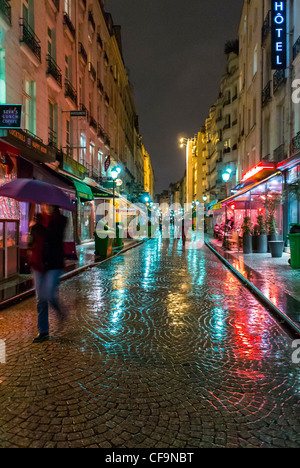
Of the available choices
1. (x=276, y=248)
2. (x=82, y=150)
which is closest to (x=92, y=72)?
(x=82, y=150)

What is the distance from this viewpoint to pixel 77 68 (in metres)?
22.4

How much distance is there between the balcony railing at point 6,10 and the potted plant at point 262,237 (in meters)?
13.5

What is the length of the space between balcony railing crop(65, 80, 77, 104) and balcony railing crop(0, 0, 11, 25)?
7428mm

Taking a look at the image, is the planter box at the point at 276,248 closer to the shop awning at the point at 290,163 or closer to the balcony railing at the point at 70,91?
the shop awning at the point at 290,163

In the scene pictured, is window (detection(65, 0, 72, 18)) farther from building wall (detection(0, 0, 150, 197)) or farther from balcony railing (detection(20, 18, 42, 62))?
balcony railing (detection(20, 18, 42, 62))

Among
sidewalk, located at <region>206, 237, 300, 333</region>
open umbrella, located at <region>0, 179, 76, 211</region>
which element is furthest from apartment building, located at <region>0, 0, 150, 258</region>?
sidewalk, located at <region>206, 237, 300, 333</region>

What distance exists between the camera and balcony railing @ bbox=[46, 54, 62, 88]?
1700 cm

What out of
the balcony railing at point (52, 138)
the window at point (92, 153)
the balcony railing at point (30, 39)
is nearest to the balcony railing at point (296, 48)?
the balcony railing at point (30, 39)

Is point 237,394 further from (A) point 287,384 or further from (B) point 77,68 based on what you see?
(B) point 77,68

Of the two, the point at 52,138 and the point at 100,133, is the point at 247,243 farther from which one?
the point at 100,133

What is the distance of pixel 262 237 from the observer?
16.8 m

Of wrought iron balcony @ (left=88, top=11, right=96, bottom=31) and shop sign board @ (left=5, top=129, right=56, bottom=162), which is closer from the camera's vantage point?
shop sign board @ (left=5, top=129, right=56, bottom=162)

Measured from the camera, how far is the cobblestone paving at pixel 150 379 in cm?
271

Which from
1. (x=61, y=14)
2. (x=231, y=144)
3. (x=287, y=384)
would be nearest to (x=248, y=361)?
(x=287, y=384)
